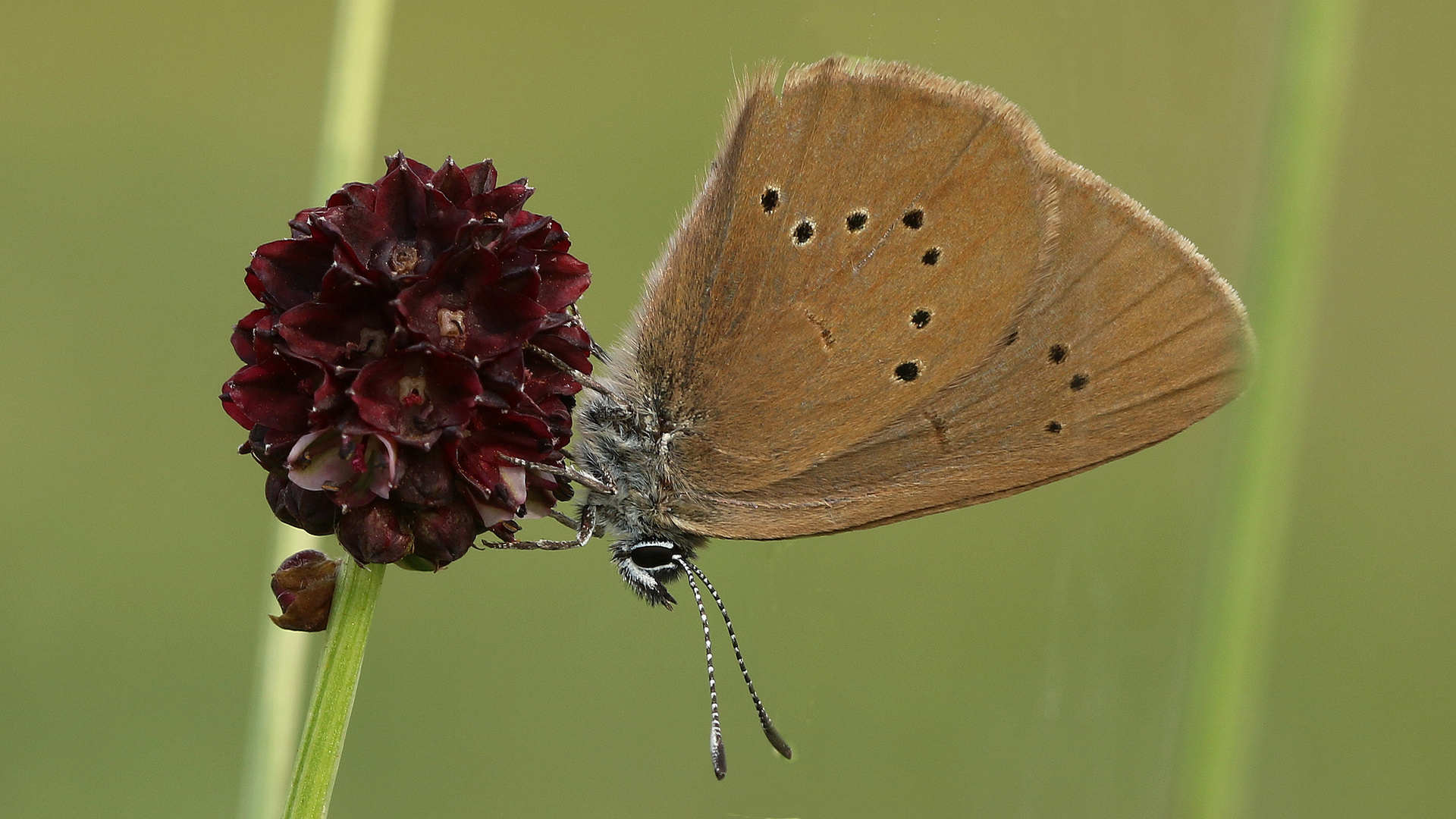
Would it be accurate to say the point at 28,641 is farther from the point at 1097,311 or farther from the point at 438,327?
the point at 1097,311

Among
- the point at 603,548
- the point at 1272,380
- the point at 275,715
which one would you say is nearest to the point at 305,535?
the point at 275,715

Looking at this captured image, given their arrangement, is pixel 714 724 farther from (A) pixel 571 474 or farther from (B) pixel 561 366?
(B) pixel 561 366

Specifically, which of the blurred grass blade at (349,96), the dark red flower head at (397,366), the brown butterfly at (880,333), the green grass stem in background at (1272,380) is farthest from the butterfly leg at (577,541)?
the green grass stem in background at (1272,380)

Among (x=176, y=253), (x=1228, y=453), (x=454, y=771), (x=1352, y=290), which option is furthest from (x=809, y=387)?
(x=176, y=253)

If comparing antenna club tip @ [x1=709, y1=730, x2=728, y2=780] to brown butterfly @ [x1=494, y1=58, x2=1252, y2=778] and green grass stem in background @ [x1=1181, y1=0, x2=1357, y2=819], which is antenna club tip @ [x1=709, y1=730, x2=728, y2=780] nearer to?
brown butterfly @ [x1=494, y1=58, x2=1252, y2=778]

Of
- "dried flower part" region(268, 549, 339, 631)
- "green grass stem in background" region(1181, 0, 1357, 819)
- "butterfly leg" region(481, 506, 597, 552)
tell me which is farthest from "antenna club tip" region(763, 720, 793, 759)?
"dried flower part" region(268, 549, 339, 631)

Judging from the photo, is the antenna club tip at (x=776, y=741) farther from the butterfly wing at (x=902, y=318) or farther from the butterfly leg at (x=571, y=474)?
the butterfly leg at (x=571, y=474)
